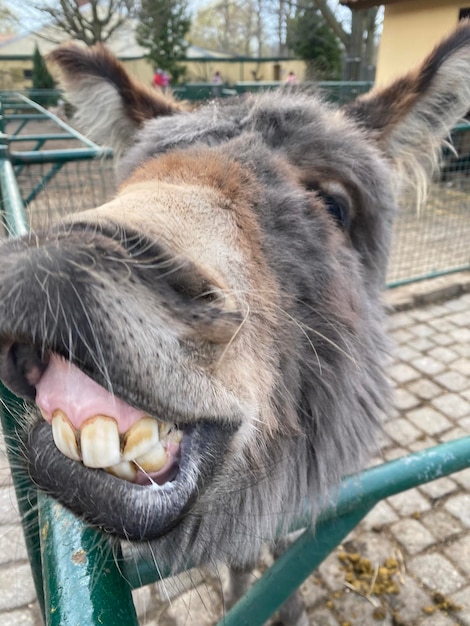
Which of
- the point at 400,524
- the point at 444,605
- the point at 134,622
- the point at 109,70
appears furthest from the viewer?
the point at 400,524

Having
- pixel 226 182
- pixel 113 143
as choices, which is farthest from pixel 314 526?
pixel 113 143

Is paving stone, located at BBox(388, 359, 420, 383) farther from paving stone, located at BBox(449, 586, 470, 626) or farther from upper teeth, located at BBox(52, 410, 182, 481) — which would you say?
upper teeth, located at BBox(52, 410, 182, 481)

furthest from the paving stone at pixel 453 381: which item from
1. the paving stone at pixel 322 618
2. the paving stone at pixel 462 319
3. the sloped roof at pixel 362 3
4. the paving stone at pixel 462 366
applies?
the sloped roof at pixel 362 3

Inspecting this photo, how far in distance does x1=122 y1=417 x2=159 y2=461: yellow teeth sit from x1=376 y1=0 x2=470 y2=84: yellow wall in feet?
38.9

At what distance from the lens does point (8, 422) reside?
1450mm

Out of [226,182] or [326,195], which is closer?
[226,182]

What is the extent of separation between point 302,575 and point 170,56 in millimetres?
31758

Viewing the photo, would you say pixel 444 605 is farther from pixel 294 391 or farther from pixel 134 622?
pixel 134 622

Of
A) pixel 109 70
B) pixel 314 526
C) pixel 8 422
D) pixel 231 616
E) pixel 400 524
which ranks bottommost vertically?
pixel 400 524

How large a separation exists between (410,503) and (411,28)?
39.3ft

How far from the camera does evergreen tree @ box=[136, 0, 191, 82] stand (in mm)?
28188

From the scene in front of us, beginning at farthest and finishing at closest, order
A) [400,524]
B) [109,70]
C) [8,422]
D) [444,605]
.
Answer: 1. [400,524]
2. [444,605]
3. [109,70]
4. [8,422]

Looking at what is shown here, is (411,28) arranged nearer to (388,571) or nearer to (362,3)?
(362,3)

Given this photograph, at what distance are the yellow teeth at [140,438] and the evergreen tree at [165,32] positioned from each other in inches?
1195
